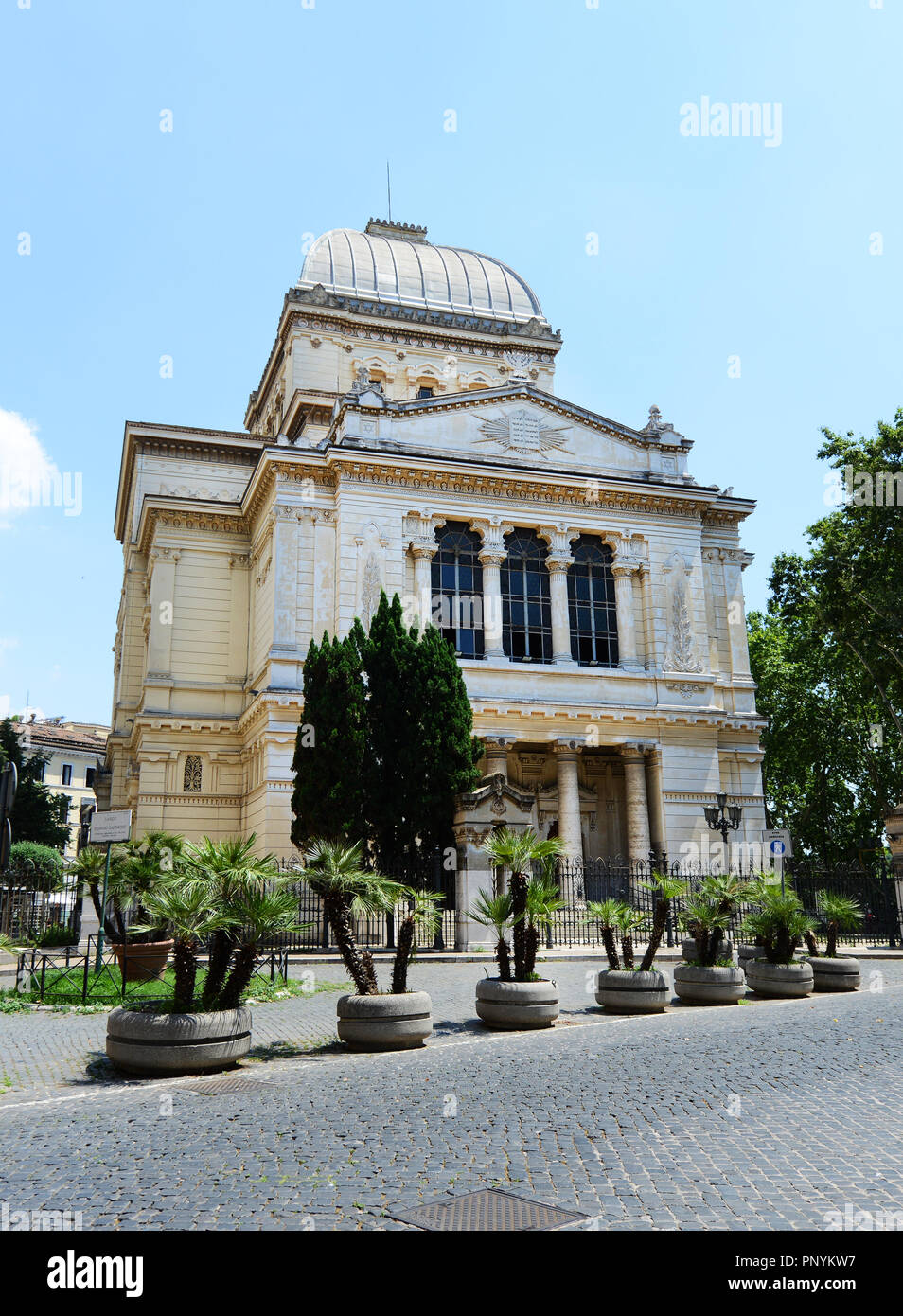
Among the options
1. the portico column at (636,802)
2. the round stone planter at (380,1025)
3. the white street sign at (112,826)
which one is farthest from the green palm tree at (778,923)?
the portico column at (636,802)

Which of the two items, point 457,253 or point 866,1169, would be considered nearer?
point 866,1169

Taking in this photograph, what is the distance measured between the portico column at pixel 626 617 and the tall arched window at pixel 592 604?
11.1 inches

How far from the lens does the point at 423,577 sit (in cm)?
3319

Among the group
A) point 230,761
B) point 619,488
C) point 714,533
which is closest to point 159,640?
point 230,761

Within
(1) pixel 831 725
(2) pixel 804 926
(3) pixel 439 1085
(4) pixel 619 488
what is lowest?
(3) pixel 439 1085

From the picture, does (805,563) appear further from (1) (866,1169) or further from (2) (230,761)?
(1) (866,1169)

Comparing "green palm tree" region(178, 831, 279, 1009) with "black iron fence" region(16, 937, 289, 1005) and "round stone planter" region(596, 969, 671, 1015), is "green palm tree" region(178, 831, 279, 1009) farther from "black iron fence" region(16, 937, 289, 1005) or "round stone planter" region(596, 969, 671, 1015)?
"round stone planter" region(596, 969, 671, 1015)

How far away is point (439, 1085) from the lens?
923 centimetres

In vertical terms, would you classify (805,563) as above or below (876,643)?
above

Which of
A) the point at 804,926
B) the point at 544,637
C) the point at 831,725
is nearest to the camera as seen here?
the point at 804,926

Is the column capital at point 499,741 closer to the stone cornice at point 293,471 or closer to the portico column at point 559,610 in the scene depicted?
the portico column at point 559,610

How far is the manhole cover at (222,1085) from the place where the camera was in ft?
30.0

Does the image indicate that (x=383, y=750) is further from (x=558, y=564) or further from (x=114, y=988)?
(x=558, y=564)

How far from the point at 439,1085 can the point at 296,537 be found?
25083 mm
